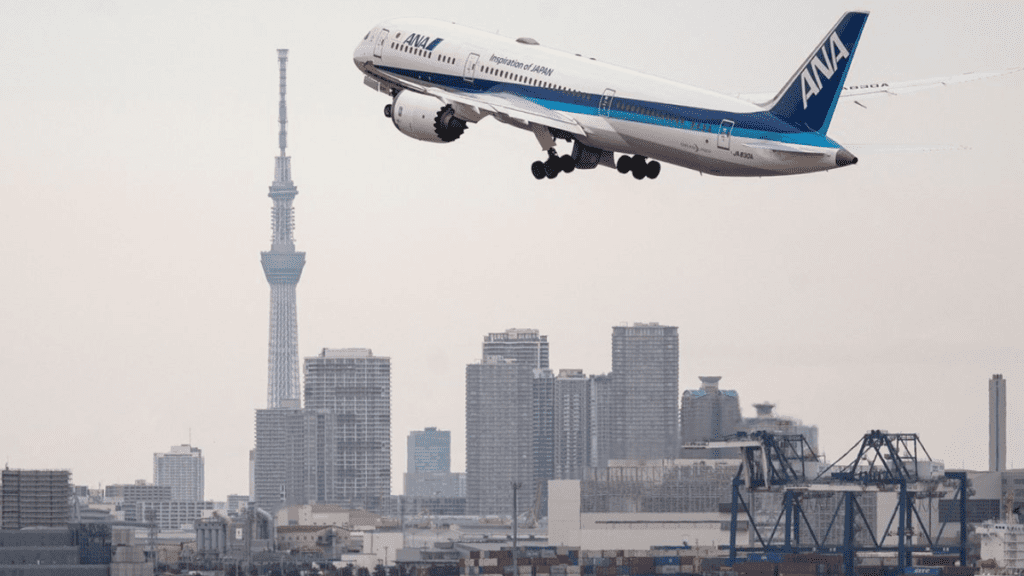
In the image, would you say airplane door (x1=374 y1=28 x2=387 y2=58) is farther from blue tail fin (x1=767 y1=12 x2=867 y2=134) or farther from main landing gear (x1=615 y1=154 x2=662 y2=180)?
blue tail fin (x1=767 y1=12 x2=867 y2=134)

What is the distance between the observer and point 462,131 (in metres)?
102

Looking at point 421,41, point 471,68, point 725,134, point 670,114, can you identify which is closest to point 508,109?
point 471,68

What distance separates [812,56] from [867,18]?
2713 mm

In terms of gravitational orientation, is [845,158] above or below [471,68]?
below

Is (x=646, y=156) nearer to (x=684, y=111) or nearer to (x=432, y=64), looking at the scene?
(x=684, y=111)

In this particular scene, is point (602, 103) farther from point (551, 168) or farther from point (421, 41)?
point (421, 41)

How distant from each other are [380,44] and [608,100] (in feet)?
58.3

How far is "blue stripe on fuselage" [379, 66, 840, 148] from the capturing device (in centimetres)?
8931

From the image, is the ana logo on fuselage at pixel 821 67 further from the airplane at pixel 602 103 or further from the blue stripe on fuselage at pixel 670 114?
the blue stripe on fuselage at pixel 670 114

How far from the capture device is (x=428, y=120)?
10112 centimetres

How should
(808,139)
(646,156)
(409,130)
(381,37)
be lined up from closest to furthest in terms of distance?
(808,139), (646,156), (409,130), (381,37)

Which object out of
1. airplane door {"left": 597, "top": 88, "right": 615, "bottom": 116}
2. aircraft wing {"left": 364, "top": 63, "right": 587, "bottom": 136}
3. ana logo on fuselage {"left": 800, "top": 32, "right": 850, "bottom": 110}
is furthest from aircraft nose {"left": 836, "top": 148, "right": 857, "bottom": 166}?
aircraft wing {"left": 364, "top": 63, "right": 587, "bottom": 136}

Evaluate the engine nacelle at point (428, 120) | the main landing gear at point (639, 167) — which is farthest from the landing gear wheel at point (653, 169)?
the engine nacelle at point (428, 120)

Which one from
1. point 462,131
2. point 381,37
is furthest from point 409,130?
point 381,37
